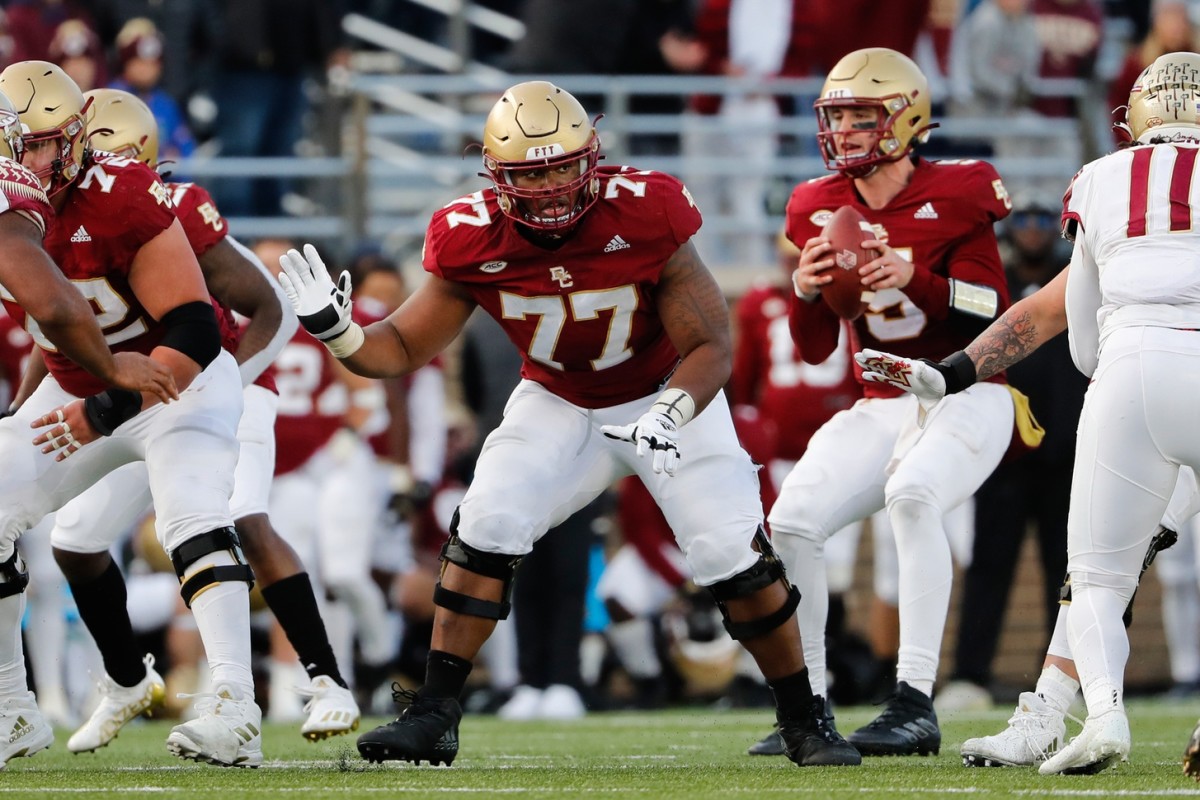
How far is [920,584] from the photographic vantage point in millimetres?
5566

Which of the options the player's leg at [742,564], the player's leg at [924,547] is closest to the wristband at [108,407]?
the player's leg at [742,564]

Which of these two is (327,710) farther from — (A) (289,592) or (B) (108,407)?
(B) (108,407)

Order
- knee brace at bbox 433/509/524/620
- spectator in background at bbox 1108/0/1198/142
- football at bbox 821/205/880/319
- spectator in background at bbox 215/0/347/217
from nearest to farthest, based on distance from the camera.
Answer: knee brace at bbox 433/509/524/620
football at bbox 821/205/880/319
spectator in background at bbox 215/0/347/217
spectator in background at bbox 1108/0/1198/142

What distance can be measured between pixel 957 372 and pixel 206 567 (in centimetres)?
194

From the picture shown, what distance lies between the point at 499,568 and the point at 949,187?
74.2 inches

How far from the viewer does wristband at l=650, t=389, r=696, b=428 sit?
4781 millimetres

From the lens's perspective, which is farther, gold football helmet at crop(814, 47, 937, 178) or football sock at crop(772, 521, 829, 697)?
gold football helmet at crop(814, 47, 937, 178)

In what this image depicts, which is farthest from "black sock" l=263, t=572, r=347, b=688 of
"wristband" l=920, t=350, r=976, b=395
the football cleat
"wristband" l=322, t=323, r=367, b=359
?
the football cleat

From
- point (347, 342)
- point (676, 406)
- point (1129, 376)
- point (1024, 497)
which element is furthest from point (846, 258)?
point (1024, 497)

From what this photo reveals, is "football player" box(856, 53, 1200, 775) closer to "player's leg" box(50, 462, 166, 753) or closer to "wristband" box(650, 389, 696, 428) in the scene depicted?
"wristband" box(650, 389, 696, 428)

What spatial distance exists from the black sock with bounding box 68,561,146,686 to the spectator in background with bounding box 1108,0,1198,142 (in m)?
5.80

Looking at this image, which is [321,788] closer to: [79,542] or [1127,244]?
[79,542]

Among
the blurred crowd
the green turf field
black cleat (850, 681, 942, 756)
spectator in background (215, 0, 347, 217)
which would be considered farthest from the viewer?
spectator in background (215, 0, 347, 217)

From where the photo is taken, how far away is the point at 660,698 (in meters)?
9.27
